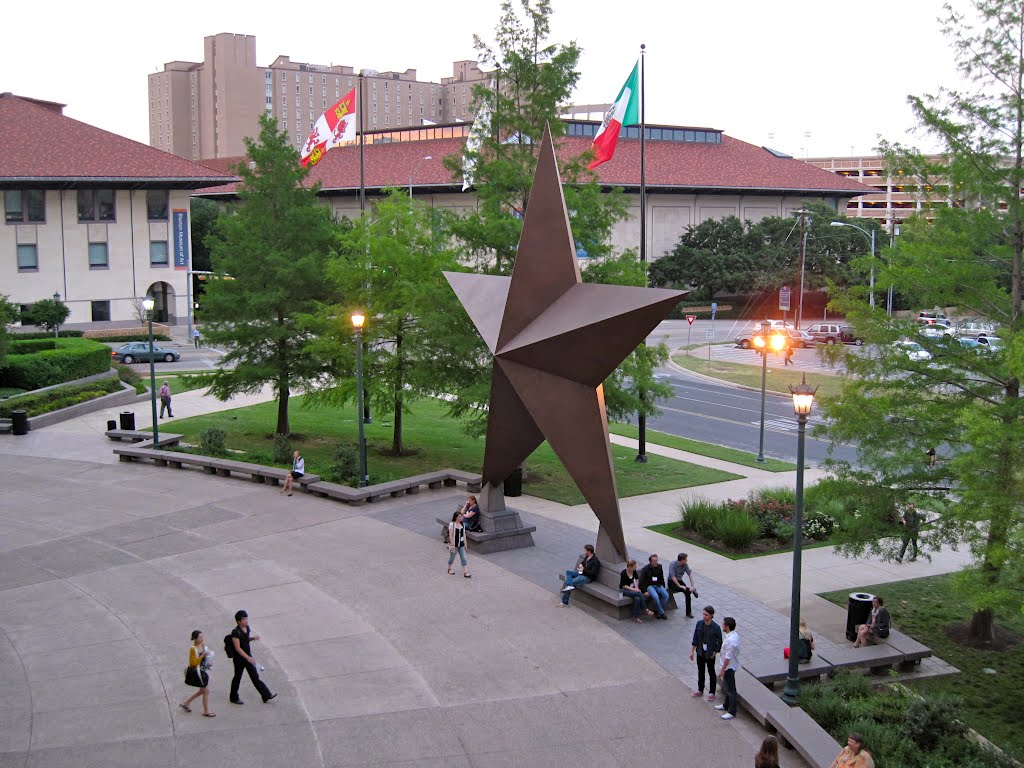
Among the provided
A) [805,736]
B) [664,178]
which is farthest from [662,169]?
[805,736]

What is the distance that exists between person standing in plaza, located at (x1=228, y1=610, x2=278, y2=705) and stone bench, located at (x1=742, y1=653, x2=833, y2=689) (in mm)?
6525

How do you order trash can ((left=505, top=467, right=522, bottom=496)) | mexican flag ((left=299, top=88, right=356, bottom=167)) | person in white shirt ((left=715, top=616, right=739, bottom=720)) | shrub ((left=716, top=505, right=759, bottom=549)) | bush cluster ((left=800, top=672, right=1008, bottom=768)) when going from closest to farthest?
bush cluster ((left=800, top=672, right=1008, bottom=768)) < person in white shirt ((left=715, top=616, right=739, bottom=720)) < shrub ((left=716, top=505, right=759, bottom=549)) < trash can ((left=505, top=467, right=522, bottom=496)) < mexican flag ((left=299, top=88, right=356, bottom=167))

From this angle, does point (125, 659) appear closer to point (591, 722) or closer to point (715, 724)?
point (591, 722)

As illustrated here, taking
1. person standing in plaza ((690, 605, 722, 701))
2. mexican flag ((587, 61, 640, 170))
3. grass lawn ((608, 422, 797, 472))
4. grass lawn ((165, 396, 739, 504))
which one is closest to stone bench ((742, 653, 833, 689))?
person standing in plaza ((690, 605, 722, 701))

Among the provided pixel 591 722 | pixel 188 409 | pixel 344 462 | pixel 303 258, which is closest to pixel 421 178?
pixel 188 409

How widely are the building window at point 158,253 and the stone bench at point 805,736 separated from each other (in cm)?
6216

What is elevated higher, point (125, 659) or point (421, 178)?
point (421, 178)

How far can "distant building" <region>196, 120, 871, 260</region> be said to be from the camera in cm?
8088

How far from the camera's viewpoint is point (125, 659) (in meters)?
13.5

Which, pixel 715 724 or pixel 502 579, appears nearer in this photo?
pixel 715 724

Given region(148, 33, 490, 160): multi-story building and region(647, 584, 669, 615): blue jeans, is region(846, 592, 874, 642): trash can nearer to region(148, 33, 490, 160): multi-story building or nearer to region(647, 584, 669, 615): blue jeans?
region(647, 584, 669, 615): blue jeans

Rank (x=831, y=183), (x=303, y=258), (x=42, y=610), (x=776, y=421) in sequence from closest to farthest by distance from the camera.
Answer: (x=42, y=610)
(x=303, y=258)
(x=776, y=421)
(x=831, y=183)

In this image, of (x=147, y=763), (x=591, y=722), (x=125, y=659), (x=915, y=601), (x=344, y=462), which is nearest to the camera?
(x=147, y=763)

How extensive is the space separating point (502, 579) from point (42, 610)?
7.67m
